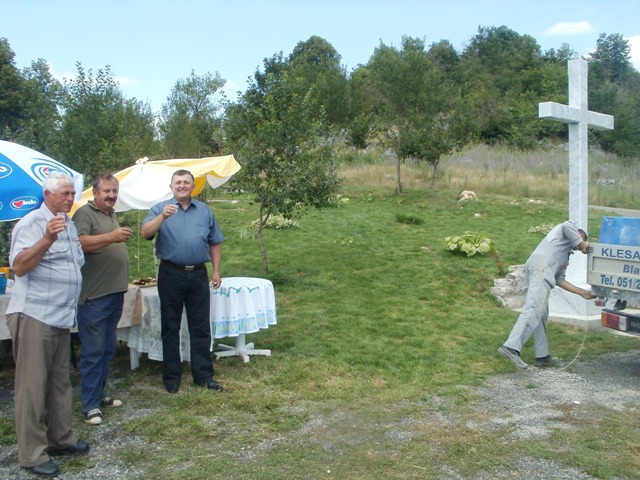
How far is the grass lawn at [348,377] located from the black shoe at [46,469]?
0.16 m

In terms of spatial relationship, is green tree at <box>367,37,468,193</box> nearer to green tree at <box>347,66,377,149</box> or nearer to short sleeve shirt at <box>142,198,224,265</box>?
green tree at <box>347,66,377,149</box>

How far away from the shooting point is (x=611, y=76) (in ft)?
196

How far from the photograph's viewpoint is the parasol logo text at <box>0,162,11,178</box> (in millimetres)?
4930

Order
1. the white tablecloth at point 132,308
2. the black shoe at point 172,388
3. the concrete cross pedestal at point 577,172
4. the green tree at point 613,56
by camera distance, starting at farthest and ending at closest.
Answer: the green tree at point 613,56 → the concrete cross pedestal at point 577,172 → the white tablecloth at point 132,308 → the black shoe at point 172,388

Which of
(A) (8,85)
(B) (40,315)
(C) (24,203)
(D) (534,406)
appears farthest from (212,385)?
(A) (8,85)

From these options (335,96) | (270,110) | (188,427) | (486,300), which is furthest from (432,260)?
(335,96)

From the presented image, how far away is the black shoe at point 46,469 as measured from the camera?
402cm

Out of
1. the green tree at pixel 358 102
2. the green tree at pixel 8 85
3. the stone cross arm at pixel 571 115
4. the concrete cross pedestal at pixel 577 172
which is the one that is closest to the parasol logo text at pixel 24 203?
the stone cross arm at pixel 571 115

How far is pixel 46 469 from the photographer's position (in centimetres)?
403

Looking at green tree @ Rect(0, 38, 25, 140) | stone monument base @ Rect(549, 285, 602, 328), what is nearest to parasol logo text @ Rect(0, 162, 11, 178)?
stone monument base @ Rect(549, 285, 602, 328)

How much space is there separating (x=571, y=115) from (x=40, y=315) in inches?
311

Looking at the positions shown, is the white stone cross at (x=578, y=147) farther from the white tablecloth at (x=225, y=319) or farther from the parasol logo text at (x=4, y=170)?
the parasol logo text at (x=4, y=170)

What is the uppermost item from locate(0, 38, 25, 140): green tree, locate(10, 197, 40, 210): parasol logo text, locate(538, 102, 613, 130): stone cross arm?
locate(0, 38, 25, 140): green tree

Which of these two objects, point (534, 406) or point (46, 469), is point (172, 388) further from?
point (534, 406)
